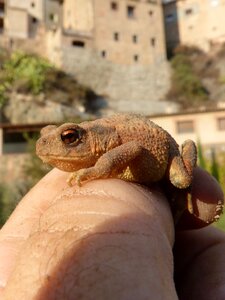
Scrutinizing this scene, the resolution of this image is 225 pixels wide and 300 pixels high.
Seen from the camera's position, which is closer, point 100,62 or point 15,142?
point 15,142

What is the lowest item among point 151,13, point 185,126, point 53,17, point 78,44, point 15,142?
point 15,142

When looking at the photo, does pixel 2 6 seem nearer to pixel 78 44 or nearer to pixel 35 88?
pixel 78 44

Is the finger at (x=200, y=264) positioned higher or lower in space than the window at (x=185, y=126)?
lower

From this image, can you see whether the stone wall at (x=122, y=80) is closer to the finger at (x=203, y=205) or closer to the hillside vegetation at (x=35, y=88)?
the hillside vegetation at (x=35, y=88)

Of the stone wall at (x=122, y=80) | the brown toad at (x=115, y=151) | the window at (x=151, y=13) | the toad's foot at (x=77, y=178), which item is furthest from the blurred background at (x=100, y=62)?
the toad's foot at (x=77, y=178)

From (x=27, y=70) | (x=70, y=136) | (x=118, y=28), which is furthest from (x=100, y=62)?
(x=70, y=136)

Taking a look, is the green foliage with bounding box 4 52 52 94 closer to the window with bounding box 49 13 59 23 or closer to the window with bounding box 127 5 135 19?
the window with bounding box 49 13 59 23

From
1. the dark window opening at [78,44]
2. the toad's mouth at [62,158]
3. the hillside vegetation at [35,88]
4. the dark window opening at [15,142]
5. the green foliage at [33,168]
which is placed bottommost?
the toad's mouth at [62,158]
